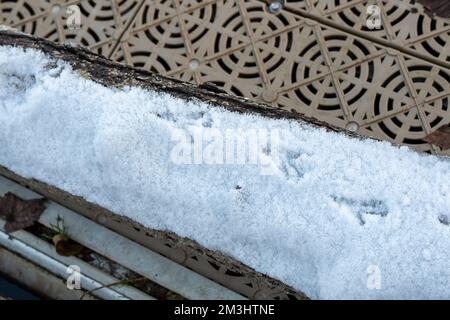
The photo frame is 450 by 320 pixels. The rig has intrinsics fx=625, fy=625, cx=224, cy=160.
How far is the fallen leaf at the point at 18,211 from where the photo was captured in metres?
1.97

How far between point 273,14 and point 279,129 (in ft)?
2.87

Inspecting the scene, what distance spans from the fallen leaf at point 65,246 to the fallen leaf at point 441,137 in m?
Answer: 1.16

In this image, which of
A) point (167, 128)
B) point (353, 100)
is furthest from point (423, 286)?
point (353, 100)

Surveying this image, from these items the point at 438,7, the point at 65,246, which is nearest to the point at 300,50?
the point at 438,7

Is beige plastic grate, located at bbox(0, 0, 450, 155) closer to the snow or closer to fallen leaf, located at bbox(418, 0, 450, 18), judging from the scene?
fallen leaf, located at bbox(418, 0, 450, 18)

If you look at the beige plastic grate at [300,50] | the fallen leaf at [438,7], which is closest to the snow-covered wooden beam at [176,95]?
the beige plastic grate at [300,50]

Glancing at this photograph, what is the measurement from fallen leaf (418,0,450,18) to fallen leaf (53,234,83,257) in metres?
1.43

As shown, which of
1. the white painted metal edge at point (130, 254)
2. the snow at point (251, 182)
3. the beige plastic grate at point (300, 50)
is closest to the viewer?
the snow at point (251, 182)

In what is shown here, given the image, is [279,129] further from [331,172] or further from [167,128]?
[167,128]

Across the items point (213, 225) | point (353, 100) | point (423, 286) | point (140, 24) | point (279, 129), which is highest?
point (140, 24)

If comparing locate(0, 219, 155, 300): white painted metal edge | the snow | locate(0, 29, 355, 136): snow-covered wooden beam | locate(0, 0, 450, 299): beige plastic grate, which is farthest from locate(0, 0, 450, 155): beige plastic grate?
locate(0, 219, 155, 300): white painted metal edge

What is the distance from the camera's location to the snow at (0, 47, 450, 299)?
1379mm

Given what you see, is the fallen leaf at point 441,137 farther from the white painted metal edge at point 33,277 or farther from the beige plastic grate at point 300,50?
the white painted metal edge at point 33,277

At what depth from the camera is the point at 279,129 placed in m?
1.50
